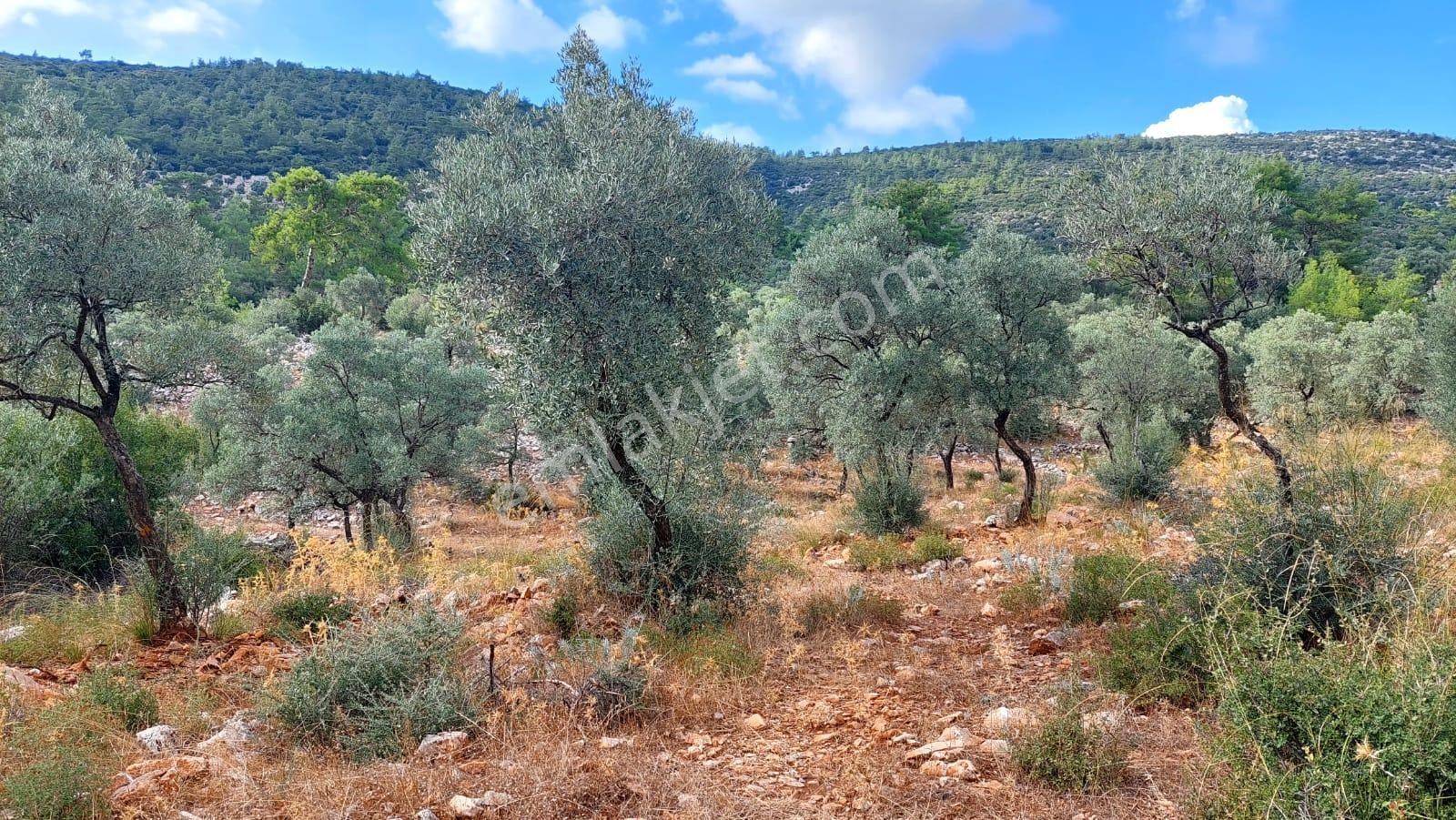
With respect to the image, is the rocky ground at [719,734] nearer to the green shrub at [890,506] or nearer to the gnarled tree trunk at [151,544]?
the gnarled tree trunk at [151,544]

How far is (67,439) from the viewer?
40.7 ft

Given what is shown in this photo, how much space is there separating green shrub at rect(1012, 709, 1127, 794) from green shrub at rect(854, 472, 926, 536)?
33.3 feet

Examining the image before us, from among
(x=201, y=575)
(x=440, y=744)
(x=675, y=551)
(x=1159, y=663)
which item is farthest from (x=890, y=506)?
(x=440, y=744)

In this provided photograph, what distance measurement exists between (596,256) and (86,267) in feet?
14.8

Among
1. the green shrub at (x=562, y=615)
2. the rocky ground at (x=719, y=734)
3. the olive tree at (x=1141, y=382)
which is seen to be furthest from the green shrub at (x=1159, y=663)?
the olive tree at (x=1141, y=382)

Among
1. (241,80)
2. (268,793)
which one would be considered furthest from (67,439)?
(241,80)

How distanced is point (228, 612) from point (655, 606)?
14.3 ft

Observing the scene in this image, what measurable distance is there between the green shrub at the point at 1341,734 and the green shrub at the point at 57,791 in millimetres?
4988

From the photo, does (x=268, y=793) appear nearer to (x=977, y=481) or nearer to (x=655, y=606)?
(x=655, y=606)

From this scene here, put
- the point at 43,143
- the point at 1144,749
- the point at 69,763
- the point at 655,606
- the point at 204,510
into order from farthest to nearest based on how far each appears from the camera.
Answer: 1. the point at 204,510
2. the point at 655,606
3. the point at 43,143
4. the point at 1144,749
5. the point at 69,763

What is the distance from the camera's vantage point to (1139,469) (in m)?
15.9

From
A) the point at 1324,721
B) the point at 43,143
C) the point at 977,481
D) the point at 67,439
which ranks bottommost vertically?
the point at 977,481

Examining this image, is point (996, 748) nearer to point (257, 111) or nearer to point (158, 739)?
point (158, 739)

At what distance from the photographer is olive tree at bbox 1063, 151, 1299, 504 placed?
880 centimetres
